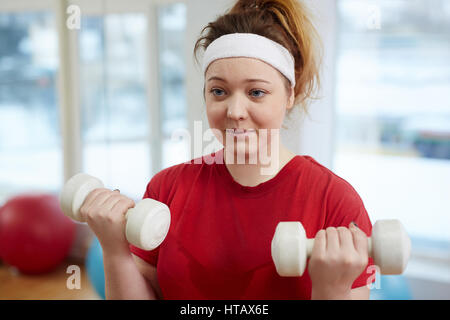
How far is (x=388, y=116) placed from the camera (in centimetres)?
78

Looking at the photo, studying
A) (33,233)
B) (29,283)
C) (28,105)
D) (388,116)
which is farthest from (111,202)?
(28,105)

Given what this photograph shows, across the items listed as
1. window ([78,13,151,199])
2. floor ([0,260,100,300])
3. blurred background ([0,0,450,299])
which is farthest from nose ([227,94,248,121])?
floor ([0,260,100,300])

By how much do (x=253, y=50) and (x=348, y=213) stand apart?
0.25 metres

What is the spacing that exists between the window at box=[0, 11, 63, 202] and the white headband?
1539 mm

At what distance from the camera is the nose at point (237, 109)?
0.55m

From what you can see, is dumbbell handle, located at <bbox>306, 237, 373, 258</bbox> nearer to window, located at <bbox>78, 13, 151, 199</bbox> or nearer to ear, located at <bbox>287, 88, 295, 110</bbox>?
ear, located at <bbox>287, 88, 295, 110</bbox>

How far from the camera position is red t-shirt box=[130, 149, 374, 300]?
58cm

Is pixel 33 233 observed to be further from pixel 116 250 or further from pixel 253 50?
pixel 253 50

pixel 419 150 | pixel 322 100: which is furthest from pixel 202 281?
pixel 419 150

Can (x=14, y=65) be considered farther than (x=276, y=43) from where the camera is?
Yes

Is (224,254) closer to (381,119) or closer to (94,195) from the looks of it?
(94,195)

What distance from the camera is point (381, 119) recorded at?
74 cm

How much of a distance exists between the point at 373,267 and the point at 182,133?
364mm
